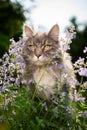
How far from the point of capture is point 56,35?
588cm

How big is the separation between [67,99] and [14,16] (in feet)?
65.2

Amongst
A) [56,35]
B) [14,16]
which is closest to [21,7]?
[14,16]

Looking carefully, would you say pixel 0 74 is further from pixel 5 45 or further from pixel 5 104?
pixel 5 45

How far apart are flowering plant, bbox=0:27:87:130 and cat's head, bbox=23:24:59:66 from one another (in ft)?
2.33

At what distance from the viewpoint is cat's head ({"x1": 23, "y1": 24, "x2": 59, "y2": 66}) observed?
558 centimetres

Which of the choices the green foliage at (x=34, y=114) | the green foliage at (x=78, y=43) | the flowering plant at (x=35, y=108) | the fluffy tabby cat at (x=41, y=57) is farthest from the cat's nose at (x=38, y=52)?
the green foliage at (x=78, y=43)

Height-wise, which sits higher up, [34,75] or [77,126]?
[34,75]

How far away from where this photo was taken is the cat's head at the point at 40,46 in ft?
18.3

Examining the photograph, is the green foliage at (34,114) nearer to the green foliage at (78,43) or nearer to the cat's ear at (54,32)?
the cat's ear at (54,32)

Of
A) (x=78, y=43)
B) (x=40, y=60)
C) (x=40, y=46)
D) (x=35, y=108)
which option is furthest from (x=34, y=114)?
(x=78, y=43)

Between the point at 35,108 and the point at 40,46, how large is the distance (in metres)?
1.33

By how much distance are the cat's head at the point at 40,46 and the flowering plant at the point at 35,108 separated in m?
0.71

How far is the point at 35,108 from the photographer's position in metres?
4.50

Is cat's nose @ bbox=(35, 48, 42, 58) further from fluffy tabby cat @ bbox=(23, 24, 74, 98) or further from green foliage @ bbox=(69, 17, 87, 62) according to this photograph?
green foliage @ bbox=(69, 17, 87, 62)
